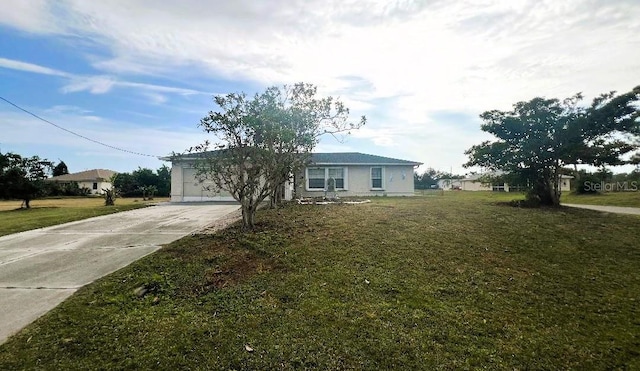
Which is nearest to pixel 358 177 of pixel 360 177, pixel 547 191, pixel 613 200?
pixel 360 177

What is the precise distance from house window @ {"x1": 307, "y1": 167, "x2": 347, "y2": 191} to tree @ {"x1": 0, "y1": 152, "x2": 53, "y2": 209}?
16.0 metres

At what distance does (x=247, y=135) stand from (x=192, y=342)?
4627 millimetres

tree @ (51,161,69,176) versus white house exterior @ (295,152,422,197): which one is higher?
tree @ (51,161,69,176)

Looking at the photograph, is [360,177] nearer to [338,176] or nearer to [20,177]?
[338,176]

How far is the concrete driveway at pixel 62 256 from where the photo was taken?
419 cm

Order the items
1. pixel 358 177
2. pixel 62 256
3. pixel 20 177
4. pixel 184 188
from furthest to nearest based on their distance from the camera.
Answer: pixel 358 177
pixel 184 188
pixel 20 177
pixel 62 256

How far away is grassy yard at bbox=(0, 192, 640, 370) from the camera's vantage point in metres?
3.13

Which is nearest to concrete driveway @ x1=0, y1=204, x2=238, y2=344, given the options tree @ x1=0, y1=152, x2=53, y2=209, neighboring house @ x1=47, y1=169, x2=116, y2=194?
tree @ x1=0, y1=152, x2=53, y2=209

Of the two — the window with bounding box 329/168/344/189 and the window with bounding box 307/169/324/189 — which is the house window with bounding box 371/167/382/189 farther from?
the window with bounding box 307/169/324/189

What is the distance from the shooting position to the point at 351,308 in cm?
400

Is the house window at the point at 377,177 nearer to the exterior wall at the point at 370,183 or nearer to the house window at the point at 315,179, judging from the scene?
the exterior wall at the point at 370,183

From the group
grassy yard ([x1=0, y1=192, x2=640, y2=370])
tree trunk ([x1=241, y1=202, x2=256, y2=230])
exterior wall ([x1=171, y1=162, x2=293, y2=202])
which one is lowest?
grassy yard ([x1=0, y1=192, x2=640, y2=370])

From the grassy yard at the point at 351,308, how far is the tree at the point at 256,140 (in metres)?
1.18

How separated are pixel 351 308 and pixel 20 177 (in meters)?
22.8
